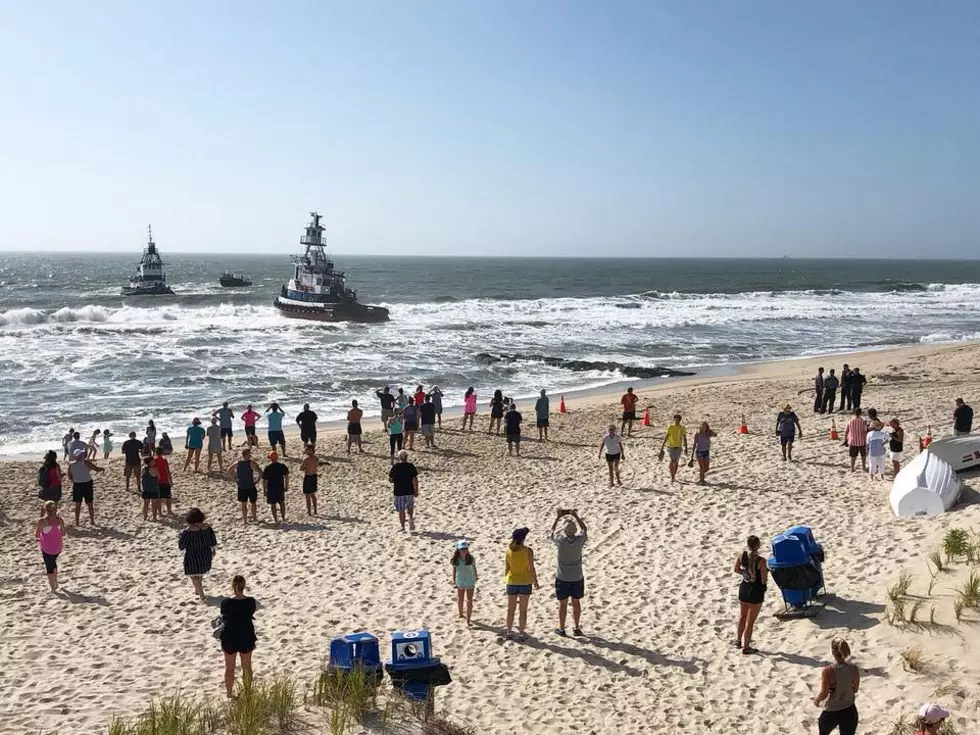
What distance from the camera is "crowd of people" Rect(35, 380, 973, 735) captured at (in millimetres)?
6520

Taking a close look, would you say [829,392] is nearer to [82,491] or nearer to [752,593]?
[752,593]

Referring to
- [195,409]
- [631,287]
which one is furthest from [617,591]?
[631,287]

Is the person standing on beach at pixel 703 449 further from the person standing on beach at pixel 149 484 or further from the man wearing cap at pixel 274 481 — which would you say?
the person standing on beach at pixel 149 484

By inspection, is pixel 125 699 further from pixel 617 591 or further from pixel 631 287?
pixel 631 287

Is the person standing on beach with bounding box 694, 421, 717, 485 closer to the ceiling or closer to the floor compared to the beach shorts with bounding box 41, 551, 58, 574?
closer to the ceiling

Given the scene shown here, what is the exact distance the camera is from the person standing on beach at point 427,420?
1712 centimetres

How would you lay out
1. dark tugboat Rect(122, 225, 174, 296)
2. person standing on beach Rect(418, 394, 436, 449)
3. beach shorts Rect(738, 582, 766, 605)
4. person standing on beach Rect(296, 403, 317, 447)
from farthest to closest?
dark tugboat Rect(122, 225, 174, 296)
person standing on beach Rect(418, 394, 436, 449)
person standing on beach Rect(296, 403, 317, 447)
beach shorts Rect(738, 582, 766, 605)

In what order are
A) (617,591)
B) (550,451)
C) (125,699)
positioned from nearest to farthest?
(125,699) < (617,591) < (550,451)

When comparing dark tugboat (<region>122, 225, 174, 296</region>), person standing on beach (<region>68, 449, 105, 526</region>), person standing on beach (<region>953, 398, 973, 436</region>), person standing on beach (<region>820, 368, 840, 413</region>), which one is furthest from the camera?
dark tugboat (<region>122, 225, 174, 296</region>)

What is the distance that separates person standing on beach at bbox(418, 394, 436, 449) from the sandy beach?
1.40m

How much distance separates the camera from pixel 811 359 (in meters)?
32.8

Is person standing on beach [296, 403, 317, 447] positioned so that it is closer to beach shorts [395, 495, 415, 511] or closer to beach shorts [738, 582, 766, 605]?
beach shorts [395, 495, 415, 511]

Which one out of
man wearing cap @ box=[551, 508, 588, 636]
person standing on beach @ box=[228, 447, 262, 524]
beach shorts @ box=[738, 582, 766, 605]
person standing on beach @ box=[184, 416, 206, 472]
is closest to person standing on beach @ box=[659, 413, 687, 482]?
man wearing cap @ box=[551, 508, 588, 636]

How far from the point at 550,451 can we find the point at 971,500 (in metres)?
8.30
